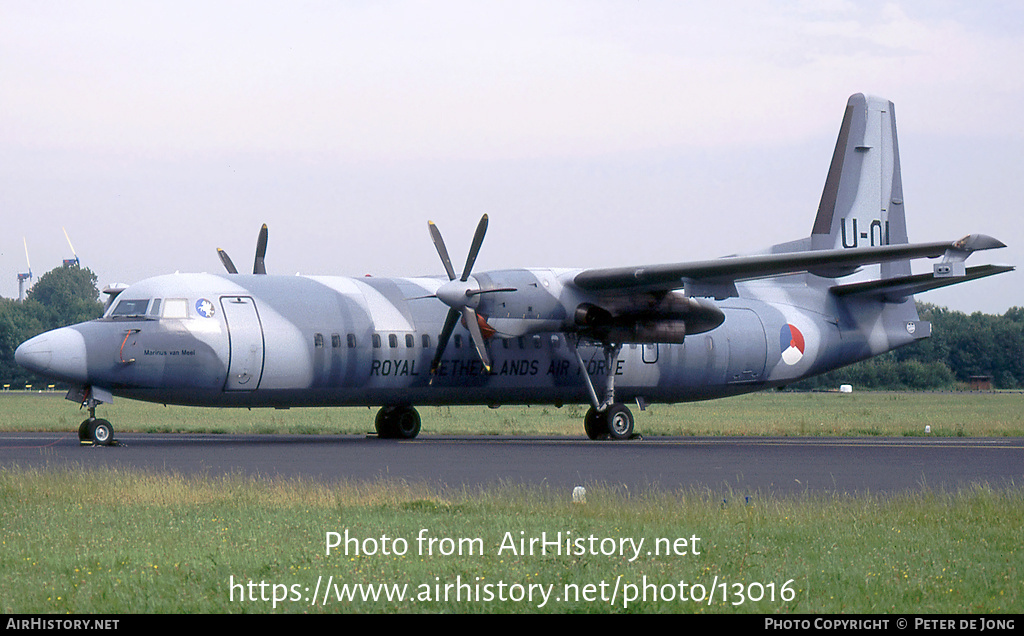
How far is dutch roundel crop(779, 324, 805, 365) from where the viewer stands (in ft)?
121

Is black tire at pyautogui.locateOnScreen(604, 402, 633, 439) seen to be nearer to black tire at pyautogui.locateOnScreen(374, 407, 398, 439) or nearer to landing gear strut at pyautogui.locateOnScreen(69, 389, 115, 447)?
black tire at pyautogui.locateOnScreen(374, 407, 398, 439)

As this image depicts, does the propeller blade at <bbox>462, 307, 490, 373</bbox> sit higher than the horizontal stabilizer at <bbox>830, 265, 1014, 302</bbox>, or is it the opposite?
the horizontal stabilizer at <bbox>830, 265, 1014, 302</bbox>

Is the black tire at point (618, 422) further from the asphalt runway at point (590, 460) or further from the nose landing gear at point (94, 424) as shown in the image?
the nose landing gear at point (94, 424)

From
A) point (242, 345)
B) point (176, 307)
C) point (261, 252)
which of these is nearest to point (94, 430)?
point (176, 307)

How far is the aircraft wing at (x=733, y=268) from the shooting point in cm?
2875

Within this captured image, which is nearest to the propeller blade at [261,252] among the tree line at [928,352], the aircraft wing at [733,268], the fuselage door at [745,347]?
the aircraft wing at [733,268]

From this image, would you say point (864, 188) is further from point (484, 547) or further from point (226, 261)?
point (484, 547)

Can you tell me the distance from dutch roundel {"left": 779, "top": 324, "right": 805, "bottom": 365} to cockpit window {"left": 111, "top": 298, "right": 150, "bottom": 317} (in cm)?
1838

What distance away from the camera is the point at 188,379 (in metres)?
28.6

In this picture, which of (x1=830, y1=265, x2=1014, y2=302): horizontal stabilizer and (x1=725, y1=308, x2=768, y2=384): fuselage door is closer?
(x1=830, y1=265, x2=1014, y2=302): horizontal stabilizer

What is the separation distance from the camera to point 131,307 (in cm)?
2944

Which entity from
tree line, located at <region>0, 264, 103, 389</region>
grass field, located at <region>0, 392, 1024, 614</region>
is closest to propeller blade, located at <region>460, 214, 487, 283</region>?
grass field, located at <region>0, 392, 1024, 614</region>

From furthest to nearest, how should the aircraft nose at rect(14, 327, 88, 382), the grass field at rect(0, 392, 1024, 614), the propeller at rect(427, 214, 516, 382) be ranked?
the propeller at rect(427, 214, 516, 382)
the aircraft nose at rect(14, 327, 88, 382)
the grass field at rect(0, 392, 1024, 614)

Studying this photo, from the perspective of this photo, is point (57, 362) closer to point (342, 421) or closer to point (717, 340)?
point (717, 340)
